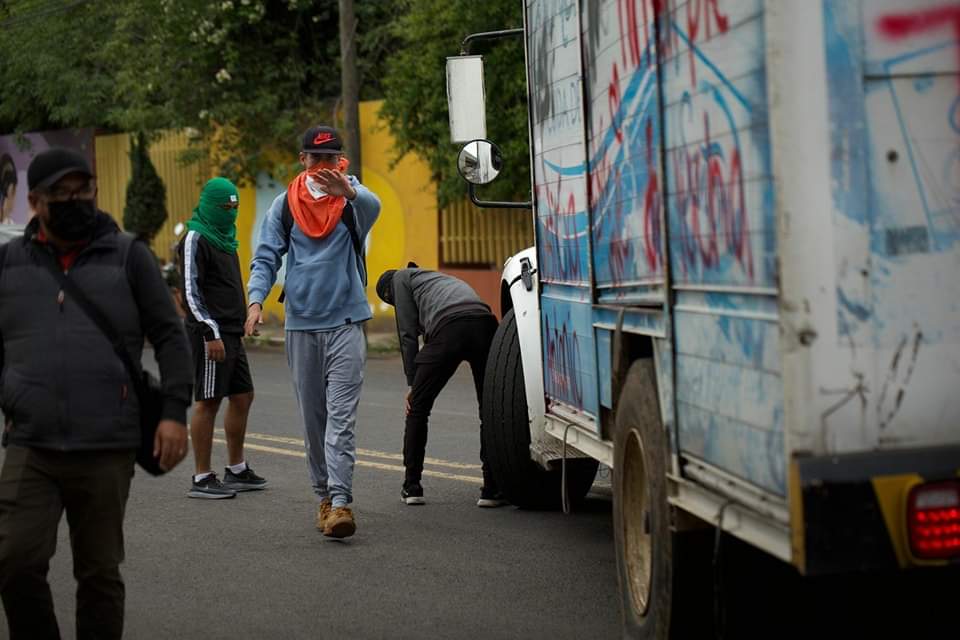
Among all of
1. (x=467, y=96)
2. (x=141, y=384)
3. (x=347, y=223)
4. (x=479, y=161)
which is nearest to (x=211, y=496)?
(x=347, y=223)

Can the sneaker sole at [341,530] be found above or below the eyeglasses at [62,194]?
below

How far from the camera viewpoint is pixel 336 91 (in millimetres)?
26156

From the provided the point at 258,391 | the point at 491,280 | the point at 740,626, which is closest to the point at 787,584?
the point at 740,626

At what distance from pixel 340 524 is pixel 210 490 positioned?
5.91 ft

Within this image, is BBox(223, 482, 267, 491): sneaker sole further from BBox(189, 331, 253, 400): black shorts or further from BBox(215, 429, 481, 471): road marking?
BBox(215, 429, 481, 471): road marking

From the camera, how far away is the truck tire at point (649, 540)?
5133 mm

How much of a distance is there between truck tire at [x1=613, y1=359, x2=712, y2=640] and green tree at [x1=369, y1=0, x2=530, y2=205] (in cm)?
1321

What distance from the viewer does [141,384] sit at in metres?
5.16

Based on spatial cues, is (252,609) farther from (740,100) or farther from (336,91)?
(336,91)

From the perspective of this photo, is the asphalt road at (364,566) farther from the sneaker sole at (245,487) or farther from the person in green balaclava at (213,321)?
the person in green balaclava at (213,321)

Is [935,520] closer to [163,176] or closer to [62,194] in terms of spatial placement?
[62,194]

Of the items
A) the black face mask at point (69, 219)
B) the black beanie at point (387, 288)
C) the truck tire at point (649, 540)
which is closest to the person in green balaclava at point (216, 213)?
the black beanie at point (387, 288)

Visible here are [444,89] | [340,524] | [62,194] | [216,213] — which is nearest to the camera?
[62,194]

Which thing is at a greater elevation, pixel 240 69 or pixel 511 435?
pixel 240 69
